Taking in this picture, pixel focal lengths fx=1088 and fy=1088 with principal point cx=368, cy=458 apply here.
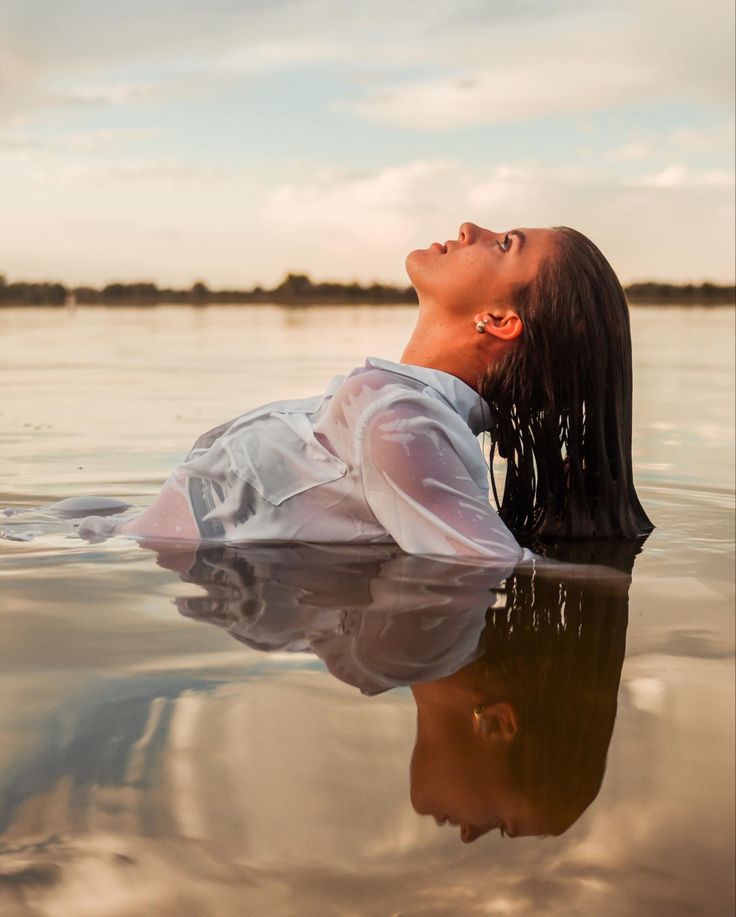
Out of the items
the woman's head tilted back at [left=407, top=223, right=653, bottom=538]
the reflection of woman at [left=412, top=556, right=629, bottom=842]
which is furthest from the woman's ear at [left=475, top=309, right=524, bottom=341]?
the reflection of woman at [left=412, top=556, right=629, bottom=842]

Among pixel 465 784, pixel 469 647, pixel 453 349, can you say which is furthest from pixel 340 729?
pixel 453 349

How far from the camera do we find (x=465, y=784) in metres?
1.68

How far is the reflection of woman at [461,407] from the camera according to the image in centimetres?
311

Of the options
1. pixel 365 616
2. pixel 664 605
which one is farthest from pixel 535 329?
pixel 365 616

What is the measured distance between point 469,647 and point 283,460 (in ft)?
3.53

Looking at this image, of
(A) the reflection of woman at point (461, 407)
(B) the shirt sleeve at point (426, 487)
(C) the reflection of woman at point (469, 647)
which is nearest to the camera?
(C) the reflection of woman at point (469, 647)

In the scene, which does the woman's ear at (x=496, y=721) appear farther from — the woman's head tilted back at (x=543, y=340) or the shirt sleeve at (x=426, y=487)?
the woman's head tilted back at (x=543, y=340)

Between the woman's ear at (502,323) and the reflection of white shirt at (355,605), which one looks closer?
the reflection of white shirt at (355,605)

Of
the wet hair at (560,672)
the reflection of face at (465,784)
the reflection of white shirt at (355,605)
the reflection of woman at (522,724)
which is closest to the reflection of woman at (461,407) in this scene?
the reflection of white shirt at (355,605)

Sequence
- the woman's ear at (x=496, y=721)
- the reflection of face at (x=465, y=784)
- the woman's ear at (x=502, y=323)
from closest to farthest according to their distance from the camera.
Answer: the reflection of face at (x=465, y=784)
the woman's ear at (x=496, y=721)
the woman's ear at (x=502, y=323)

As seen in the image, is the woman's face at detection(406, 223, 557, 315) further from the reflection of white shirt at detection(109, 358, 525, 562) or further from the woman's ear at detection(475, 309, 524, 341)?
the reflection of white shirt at detection(109, 358, 525, 562)

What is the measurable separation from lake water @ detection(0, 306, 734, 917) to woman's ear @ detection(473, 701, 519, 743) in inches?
0.7

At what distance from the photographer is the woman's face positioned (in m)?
3.31

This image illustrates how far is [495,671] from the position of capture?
223 cm
